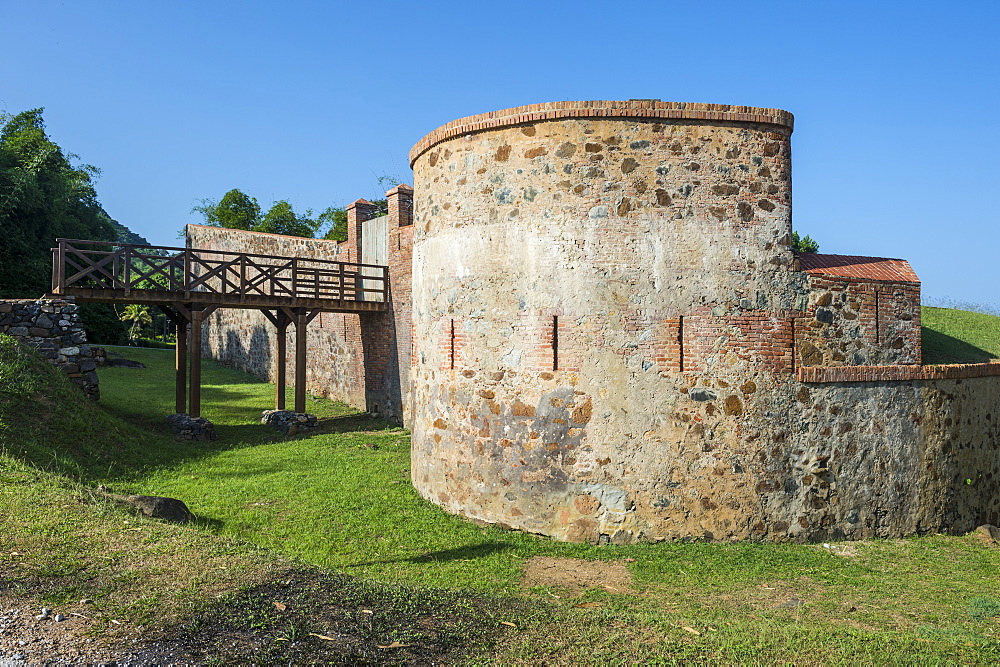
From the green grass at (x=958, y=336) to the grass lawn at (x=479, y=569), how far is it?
3.82 meters

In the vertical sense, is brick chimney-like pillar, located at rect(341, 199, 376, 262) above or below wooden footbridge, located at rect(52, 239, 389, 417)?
above

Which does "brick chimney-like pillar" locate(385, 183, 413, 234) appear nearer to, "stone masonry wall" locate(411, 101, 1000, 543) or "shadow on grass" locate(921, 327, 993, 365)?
"stone masonry wall" locate(411, 101, 1000, 543)

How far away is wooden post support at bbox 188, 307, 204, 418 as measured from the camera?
14359 mm

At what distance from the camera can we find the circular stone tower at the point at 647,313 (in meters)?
7.59

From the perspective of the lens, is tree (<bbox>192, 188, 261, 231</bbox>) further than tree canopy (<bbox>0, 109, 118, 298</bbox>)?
Yes

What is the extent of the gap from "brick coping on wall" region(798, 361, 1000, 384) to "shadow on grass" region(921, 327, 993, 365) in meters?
2.07

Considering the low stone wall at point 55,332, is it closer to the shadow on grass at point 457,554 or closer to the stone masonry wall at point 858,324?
the shadow on grass at point 457,554

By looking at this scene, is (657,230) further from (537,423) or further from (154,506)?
(154,506)

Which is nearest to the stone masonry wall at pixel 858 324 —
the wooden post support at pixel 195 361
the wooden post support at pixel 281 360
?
the wooden post support at pixel 281 360

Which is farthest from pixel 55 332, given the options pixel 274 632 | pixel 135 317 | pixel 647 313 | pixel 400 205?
pixel 135 317

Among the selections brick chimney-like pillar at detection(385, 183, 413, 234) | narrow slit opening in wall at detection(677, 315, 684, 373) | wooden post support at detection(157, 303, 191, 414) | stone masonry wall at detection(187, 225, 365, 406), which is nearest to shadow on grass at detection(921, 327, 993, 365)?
narrow slit opening in wall at detection(677, 315, 684, 373)

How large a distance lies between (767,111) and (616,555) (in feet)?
17.4

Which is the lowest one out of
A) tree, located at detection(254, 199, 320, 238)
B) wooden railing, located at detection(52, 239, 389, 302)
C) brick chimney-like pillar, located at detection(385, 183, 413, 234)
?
wooden railing, located at detection(52, 239, 389, 302)

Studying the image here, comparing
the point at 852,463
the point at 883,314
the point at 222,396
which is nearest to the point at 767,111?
the point at 883,314
